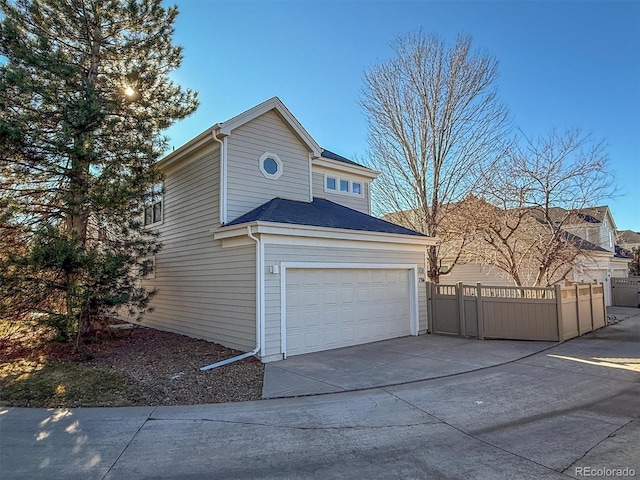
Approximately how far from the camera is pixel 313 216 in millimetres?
10547

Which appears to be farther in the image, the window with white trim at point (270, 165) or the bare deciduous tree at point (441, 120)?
the bare deciduous tree at point (441, 120)

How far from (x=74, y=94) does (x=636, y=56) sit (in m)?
16.2

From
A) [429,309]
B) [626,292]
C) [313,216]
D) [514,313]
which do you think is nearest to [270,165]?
[313,216]

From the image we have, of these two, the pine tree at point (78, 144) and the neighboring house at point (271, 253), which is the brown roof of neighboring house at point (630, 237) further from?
the pine tree at point (78, 144)

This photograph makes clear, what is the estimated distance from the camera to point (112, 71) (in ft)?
34.7

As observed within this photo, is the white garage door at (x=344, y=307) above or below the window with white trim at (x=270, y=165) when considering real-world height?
below

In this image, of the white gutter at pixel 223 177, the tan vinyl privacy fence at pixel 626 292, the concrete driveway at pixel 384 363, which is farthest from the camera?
the tan vinyl privacy fence at pixel 626 292

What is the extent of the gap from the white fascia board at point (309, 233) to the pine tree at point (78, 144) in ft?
8.83

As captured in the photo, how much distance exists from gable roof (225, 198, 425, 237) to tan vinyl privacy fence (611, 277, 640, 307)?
18745 mm

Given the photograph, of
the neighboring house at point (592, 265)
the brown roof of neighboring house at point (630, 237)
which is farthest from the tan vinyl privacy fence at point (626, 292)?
the brown roof of neighboring house at point (630, 237)

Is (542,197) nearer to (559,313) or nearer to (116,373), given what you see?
(559,313)

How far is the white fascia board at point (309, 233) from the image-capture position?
342 inches

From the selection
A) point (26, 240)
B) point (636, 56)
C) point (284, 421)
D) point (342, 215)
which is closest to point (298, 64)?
point (342, 215)

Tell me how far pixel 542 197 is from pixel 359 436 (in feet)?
39.7
